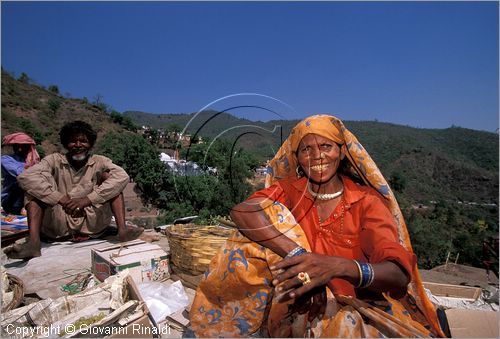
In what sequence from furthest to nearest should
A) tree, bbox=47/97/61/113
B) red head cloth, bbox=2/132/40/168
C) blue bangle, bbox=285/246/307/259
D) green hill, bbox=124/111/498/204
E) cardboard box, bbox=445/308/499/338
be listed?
green hill, bbox=124/111/498/204
tree, bbox=47/97/61/113
red head cloth, bbox=2/132/40/168
cardboard box, bbox=445/308/499/338
blue bangle, bbox=285/246/307/259

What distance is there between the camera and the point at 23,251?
2.91 meters

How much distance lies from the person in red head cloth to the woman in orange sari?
375 cm

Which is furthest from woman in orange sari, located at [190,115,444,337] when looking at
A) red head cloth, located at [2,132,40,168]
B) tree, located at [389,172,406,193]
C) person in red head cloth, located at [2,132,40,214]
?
tree, located at [389,172,406,193]

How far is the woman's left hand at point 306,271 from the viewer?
52.6 inches

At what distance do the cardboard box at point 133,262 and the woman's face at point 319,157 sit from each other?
5.16 feet

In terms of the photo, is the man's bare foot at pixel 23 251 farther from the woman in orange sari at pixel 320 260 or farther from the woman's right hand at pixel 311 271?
the woman's right hand at pixel 311 271

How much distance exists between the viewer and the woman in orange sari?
1.36 metres

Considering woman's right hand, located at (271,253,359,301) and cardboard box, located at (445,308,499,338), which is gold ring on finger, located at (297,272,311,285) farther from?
cardboard box, located at (445,308,499,338)

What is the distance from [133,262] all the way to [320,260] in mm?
1662

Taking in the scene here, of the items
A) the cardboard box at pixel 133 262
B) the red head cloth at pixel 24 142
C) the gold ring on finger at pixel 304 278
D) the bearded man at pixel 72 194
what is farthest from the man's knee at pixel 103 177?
the gold ring on finger at pixel 304 278

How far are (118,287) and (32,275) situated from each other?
1.18 metres

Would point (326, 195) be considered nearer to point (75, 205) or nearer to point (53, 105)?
point (75, 205)

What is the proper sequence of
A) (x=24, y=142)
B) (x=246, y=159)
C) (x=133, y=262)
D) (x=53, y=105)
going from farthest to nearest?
1. (x=53, y=105)
2. (x=24, y=142)
3. (x=246, y=159)
4. (x=133, y=262)

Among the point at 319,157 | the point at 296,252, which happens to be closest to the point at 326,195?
the point at 319,157
